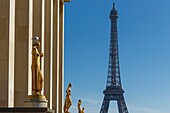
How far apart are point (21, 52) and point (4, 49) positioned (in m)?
3.19

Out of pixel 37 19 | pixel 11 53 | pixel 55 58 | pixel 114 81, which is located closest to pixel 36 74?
pixel 11 53

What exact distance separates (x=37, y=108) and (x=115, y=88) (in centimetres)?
16348

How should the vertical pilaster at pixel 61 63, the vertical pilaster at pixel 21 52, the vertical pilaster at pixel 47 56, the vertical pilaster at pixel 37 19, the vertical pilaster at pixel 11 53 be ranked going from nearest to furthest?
the vertical pilaster at pixel 11 53, the vertical pilaster at pixel 21 52, the vertical pilaster at pixel 37 19, the vertical pilaster at pixel 47 56, the vertical pilaster at pixel 61 63

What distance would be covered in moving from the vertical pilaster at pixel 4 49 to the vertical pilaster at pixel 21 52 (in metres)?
2.88

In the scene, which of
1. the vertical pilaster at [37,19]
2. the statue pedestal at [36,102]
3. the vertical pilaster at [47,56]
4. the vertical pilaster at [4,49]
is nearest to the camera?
the statue pedestal at [36,102]

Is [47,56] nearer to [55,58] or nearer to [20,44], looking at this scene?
[55,58]

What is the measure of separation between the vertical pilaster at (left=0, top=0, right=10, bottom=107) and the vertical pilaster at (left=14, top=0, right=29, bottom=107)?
288 cm

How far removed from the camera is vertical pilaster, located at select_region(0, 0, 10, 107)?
90.7ft

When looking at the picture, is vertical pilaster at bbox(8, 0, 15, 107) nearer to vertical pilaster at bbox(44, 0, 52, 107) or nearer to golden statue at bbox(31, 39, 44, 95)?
golden statue at bbox(31, 39, 44, 95)

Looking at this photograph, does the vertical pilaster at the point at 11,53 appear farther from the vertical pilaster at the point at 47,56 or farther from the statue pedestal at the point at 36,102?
the vertical pilaster at the point at 47,56

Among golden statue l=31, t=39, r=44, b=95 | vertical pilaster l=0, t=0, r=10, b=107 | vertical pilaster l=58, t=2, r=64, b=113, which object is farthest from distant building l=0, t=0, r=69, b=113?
vertical pilaster l=58, t=2, r=64, b=113

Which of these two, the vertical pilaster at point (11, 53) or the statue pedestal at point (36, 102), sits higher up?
the vertical pilaster at point (11, 53)

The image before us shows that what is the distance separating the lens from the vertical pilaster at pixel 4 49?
27641 mm

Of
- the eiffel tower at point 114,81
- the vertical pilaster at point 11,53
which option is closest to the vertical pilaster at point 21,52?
the vertical pilaster at point 11,53
